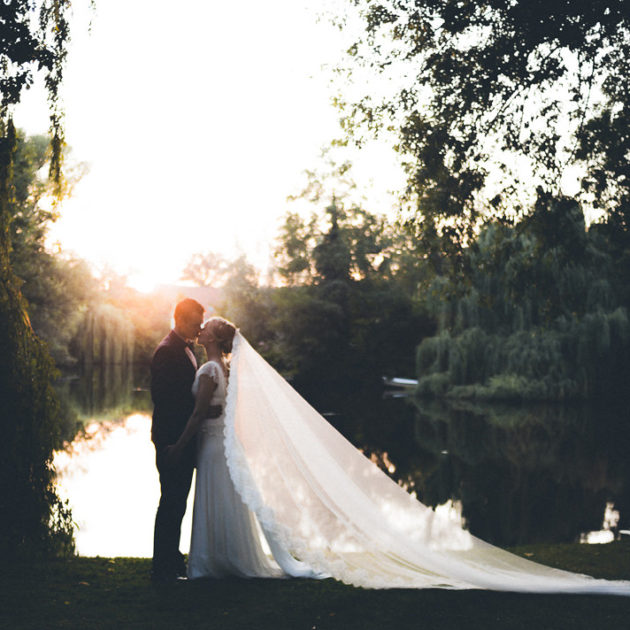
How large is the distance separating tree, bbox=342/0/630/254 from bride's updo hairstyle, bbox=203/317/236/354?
13.5 ft

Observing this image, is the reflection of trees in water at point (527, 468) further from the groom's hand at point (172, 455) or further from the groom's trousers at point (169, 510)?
the groom's hand at point (172, 455)

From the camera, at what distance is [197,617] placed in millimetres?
4320

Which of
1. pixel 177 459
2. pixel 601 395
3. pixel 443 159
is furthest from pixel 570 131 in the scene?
pixel 601 395

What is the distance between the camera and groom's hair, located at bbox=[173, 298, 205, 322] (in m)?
5.12

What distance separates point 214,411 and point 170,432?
1.04 feet

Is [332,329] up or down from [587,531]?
up

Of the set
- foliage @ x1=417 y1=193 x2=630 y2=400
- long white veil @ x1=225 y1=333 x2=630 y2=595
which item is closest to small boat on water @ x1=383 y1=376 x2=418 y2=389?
foliage @ x1=417 y1=193 x2=630 y2=400

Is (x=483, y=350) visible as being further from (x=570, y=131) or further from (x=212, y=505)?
(x=212, y=505)

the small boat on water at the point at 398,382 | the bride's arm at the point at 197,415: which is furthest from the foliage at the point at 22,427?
the small boat on water at the point at 398,382

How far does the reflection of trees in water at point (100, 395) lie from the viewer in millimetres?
22531

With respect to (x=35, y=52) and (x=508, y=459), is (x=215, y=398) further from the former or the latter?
(x=508, y=459)

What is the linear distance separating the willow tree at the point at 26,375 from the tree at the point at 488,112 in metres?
3.78

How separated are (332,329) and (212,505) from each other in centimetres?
3489

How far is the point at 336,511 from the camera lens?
4.90 meters
